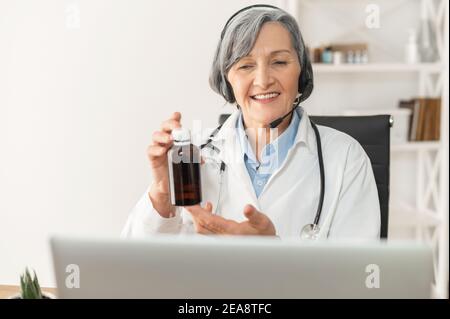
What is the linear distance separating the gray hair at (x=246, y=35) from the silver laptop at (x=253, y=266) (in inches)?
30.5

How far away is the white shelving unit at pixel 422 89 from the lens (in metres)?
2.07

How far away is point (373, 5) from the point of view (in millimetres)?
2127

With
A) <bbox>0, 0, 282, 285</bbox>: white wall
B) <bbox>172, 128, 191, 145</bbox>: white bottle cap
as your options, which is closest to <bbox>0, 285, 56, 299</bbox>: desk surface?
<bbox>172, 128, 191, 145</bbox>: white bottle cap

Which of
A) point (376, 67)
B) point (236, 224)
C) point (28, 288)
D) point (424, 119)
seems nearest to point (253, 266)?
point (236, 224)

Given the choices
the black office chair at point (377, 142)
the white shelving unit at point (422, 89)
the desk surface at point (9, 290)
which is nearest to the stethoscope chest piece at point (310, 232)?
the black office chair at point (377, 142)

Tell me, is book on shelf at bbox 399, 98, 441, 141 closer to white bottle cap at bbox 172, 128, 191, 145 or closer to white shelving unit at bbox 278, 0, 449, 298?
white shelving unit at bbox 278, 0, 449, 298

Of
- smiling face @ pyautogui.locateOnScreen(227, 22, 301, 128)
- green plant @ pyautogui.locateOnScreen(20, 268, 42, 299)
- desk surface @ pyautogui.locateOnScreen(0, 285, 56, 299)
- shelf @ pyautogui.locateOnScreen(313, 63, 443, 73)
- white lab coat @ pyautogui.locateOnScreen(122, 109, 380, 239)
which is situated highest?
shelf @ pyautogui.locateOnScreen(313, 63, 443, 73)

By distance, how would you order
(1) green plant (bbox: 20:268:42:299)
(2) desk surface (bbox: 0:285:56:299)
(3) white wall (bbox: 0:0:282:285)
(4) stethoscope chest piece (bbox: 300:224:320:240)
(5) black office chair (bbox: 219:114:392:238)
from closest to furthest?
(1) green plant (bbox: 20:268:42:299), (2) desk surface (bbox: 0:285:56:299), (4) stethoscope chest piece (bbox: 300:224:320:240), (5) black office chair (bbox: 219:114:392:238), (3) white wall (bbox: 0:0:282:285)

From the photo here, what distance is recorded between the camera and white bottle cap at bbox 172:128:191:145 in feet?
3.18

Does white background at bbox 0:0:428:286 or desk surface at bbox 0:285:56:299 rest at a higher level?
white background at bbox 0:0:428:286
